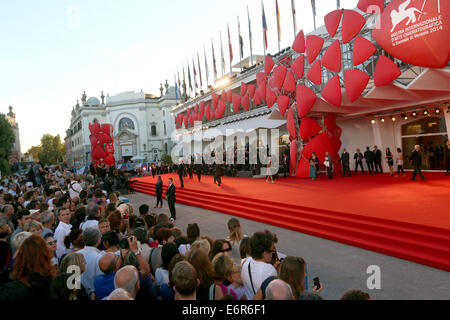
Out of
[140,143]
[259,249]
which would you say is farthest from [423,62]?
[140,143]

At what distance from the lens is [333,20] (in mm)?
13148

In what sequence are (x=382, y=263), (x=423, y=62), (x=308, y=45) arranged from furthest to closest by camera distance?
(x=308, y=45) → (x=423, y=62) → (x=382, y=263)

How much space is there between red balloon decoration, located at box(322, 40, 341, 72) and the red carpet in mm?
5796

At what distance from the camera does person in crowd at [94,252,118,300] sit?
3045mm

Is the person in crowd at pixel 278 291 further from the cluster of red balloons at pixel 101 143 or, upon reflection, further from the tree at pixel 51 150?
the tree at pixel 51 150

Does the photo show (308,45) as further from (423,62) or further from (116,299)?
(116,299)

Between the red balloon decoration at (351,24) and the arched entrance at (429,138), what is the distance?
6923 millimetres

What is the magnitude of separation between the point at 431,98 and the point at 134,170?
26.5m

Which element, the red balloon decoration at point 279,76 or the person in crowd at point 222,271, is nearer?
the person in crowd at point 222,271

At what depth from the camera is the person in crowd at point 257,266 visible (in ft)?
9.78

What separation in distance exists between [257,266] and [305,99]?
42.3 ft

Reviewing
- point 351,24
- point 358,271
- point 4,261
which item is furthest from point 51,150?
point 358,271

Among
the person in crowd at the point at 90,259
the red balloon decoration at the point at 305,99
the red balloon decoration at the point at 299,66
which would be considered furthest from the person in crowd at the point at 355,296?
the red balloon decoration at the point at 299,66

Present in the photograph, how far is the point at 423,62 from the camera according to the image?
10016 millimetres
